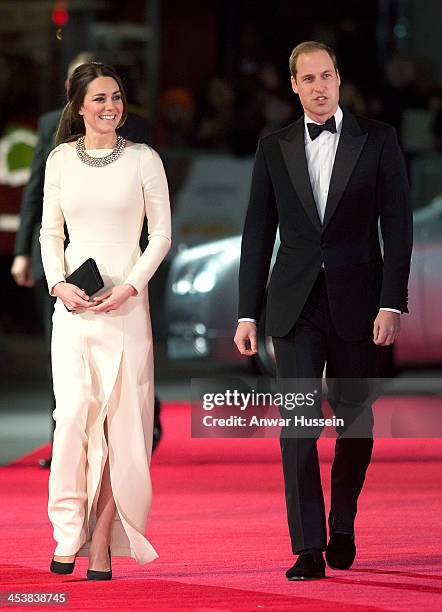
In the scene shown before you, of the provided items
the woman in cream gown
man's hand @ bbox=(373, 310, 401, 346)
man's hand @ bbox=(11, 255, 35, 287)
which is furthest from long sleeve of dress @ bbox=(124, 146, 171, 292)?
man's hand @ bbox=(11, 255, 35, 287)

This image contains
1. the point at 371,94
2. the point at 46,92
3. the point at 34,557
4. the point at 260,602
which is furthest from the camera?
the point at 46,92

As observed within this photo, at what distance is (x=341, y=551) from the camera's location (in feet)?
20.9

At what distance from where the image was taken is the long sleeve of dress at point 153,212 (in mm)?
6250

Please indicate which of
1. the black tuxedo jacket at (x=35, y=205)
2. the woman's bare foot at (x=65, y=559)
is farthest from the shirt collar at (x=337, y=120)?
the black tuxedo jacket at (x=35, y=205)

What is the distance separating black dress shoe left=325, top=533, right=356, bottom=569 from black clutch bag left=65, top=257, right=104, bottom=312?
1326 millimetres

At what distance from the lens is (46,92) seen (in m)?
19.3

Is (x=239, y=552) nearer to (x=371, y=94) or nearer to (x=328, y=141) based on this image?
(x=328, y=141)

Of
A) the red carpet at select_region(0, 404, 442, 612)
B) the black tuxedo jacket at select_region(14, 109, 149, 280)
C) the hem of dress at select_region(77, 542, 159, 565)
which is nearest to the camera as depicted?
the red carpet at select_region(0, 404, 442, 612)

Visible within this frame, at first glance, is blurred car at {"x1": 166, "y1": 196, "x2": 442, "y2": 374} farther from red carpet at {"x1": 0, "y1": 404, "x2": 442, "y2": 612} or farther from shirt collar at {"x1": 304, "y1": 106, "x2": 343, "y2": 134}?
shirt collar at {"x1": 304, "y1": 106, "x2": 343, "y2": 134}

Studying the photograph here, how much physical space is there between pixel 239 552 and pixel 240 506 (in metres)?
1.25

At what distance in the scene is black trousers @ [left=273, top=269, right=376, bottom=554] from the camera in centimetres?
622

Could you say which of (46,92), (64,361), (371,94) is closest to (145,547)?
(64,361)

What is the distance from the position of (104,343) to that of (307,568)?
43.6 inches

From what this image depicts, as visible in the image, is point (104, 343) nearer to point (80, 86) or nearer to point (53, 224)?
point (53, 224)
